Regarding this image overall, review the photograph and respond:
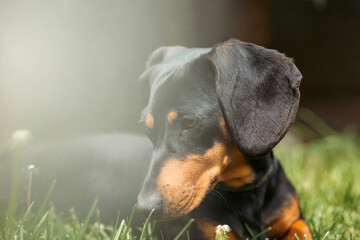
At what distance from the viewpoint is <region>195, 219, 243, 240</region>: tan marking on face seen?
2.12 m

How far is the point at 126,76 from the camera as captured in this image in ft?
13.3

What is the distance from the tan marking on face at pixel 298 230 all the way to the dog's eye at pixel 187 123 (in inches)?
29.0

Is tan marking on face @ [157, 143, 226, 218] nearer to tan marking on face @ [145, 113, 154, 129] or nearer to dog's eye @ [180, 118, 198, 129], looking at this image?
dog's eye @ [180, 118, 198, 129]

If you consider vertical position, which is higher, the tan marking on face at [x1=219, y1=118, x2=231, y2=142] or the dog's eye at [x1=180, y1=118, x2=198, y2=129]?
the dog's eye at [x1=180, y1=118, x2=198, y2=129]

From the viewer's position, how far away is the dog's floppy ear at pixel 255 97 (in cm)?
192

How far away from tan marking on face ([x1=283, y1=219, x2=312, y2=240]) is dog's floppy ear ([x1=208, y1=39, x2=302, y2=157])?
54 centimetres

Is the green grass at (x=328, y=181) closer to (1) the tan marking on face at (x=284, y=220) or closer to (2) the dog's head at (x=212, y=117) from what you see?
(1) the tan marking on face at (x=284, y=220)

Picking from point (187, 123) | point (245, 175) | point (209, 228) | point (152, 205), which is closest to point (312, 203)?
point (245, 175)

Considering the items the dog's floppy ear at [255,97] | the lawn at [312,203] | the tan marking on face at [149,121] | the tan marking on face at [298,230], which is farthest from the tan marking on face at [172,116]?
the tan marking on face at [298,230]

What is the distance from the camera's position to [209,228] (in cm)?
213

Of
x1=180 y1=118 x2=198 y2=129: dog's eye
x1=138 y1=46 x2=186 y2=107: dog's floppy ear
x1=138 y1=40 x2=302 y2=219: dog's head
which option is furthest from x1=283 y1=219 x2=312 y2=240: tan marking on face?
x1=138 y1=46 x2=186 y2=107: dog's floppy ear

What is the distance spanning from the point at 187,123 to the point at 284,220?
0.70m

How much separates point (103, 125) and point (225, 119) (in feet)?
7.86

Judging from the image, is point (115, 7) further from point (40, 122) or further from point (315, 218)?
point (315, 218)
